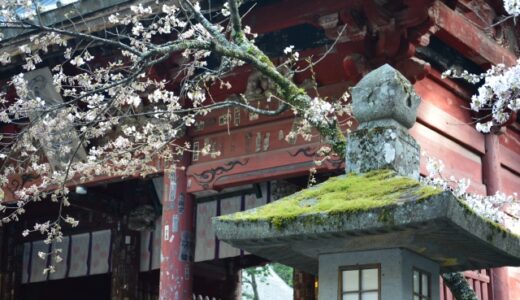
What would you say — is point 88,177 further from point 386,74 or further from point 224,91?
point 386,74

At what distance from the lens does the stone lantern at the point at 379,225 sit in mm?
4305

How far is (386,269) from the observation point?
4652 mm

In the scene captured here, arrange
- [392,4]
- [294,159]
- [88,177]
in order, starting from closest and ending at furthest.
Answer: [392,4], [294,159], [88,177]

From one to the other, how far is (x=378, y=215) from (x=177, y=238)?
20.4 ft

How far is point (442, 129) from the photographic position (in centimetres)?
949

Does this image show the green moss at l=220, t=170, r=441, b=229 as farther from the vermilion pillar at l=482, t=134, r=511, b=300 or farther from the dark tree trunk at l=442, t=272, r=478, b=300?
the vermilion pillar at l=482, t=134, r=511, b=300

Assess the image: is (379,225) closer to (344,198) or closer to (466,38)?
(344,198)

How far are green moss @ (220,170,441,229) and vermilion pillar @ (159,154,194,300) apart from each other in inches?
214

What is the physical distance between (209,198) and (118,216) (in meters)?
2.08

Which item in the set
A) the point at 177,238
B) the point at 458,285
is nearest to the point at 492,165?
the point at 177,238

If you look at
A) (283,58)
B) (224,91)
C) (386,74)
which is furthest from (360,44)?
(386,74)

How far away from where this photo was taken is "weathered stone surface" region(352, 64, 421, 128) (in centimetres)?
505

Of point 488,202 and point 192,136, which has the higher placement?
point 192,136

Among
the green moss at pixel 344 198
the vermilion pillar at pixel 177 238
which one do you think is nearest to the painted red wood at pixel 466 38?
the vermilion pillar at pixel 177 238
